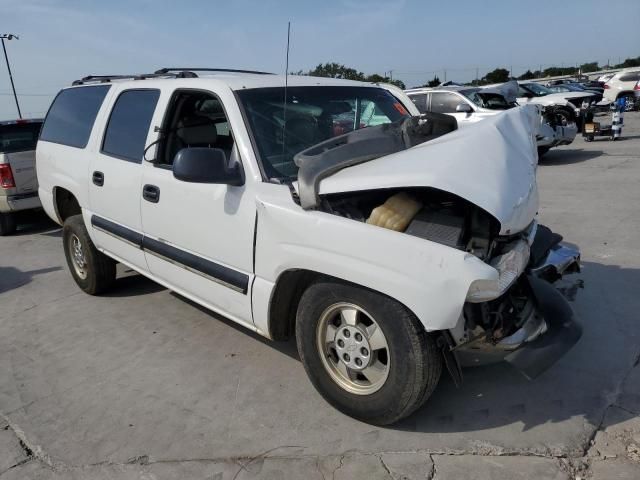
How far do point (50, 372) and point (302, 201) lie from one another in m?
2.35

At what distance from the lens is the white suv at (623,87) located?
24266mm

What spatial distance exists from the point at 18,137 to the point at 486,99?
9.95 metres

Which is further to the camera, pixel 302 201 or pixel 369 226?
pixel 302 201

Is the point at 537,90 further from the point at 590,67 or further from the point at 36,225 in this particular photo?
the point at 590,67

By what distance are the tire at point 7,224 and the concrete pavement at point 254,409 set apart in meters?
4.03

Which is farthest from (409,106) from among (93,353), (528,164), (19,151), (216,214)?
(19,151)

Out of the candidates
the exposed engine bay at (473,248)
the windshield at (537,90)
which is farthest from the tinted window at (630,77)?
the exposed engine bay at (473,248)

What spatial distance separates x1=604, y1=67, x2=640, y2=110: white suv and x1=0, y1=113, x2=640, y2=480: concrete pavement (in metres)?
23.5

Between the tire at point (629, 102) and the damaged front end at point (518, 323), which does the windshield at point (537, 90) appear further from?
the damaged front end at point (518, 323)

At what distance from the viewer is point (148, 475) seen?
2639 mm

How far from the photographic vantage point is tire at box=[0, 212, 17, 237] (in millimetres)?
8133

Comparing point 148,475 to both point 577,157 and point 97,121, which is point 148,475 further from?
point 577,157

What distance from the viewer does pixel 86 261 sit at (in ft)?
16.4

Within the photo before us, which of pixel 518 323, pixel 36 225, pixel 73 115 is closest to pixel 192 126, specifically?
pixel 73 115
